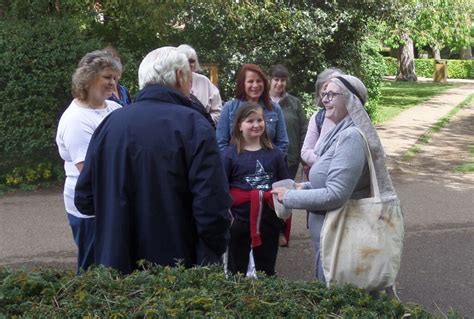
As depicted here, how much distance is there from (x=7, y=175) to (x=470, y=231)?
226 inches

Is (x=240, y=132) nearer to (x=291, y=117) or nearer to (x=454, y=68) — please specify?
(x=291, y=117)

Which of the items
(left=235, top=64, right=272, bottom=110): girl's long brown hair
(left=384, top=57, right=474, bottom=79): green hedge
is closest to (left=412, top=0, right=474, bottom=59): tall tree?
(left=384, top=57, right=474, bottom=79): green hedge

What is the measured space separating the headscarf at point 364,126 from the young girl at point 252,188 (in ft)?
4.16

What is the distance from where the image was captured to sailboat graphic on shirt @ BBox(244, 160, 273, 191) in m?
5.19

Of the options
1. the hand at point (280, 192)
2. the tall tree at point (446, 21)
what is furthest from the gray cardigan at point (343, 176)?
the tall tree at point (446, 21)

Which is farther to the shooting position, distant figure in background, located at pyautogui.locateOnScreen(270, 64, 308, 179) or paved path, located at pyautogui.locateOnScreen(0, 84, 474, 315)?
distant figure in background, located at pyautogui.locateOnScreen(270, 64, 308, 179)

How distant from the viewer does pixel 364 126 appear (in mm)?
3908

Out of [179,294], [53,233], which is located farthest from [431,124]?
[179,294]

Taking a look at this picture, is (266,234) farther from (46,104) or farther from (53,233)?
(46,104)

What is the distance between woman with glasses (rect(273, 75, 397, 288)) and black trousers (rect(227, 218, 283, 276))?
3.62ft

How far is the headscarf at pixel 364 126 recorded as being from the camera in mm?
3898

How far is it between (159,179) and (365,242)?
108 centimetres

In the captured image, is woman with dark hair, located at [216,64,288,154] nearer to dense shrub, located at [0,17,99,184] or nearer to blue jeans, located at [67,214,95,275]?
blue jeans, located at [67,214,95,275]

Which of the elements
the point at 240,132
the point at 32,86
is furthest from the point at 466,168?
the point at 240,132
